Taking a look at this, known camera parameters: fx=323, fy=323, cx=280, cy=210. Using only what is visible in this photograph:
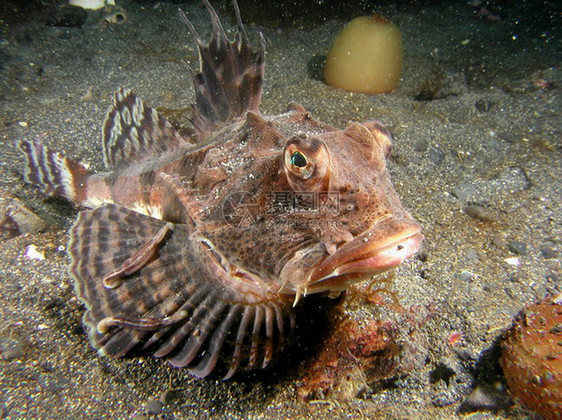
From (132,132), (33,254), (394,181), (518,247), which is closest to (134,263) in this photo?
(33,254)

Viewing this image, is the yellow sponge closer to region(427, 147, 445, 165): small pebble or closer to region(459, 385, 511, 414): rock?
region(427, 147, 445, 165): small pebble

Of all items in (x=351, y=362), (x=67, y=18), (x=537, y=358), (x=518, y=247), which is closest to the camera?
(x=537, y=358)

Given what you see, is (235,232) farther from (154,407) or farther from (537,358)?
(537,358)

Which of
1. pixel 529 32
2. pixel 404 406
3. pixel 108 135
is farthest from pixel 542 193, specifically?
pixel 529 32

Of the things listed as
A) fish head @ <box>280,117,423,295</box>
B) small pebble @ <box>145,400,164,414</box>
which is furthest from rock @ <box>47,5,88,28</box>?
small pebble @ <box>145,400,164,414</box>

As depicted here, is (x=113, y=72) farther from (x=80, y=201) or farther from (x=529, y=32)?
(x=529, y=32)

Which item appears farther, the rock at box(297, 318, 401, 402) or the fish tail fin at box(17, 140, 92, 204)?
the fish tail fin at box(17, 140, 92, 204)
